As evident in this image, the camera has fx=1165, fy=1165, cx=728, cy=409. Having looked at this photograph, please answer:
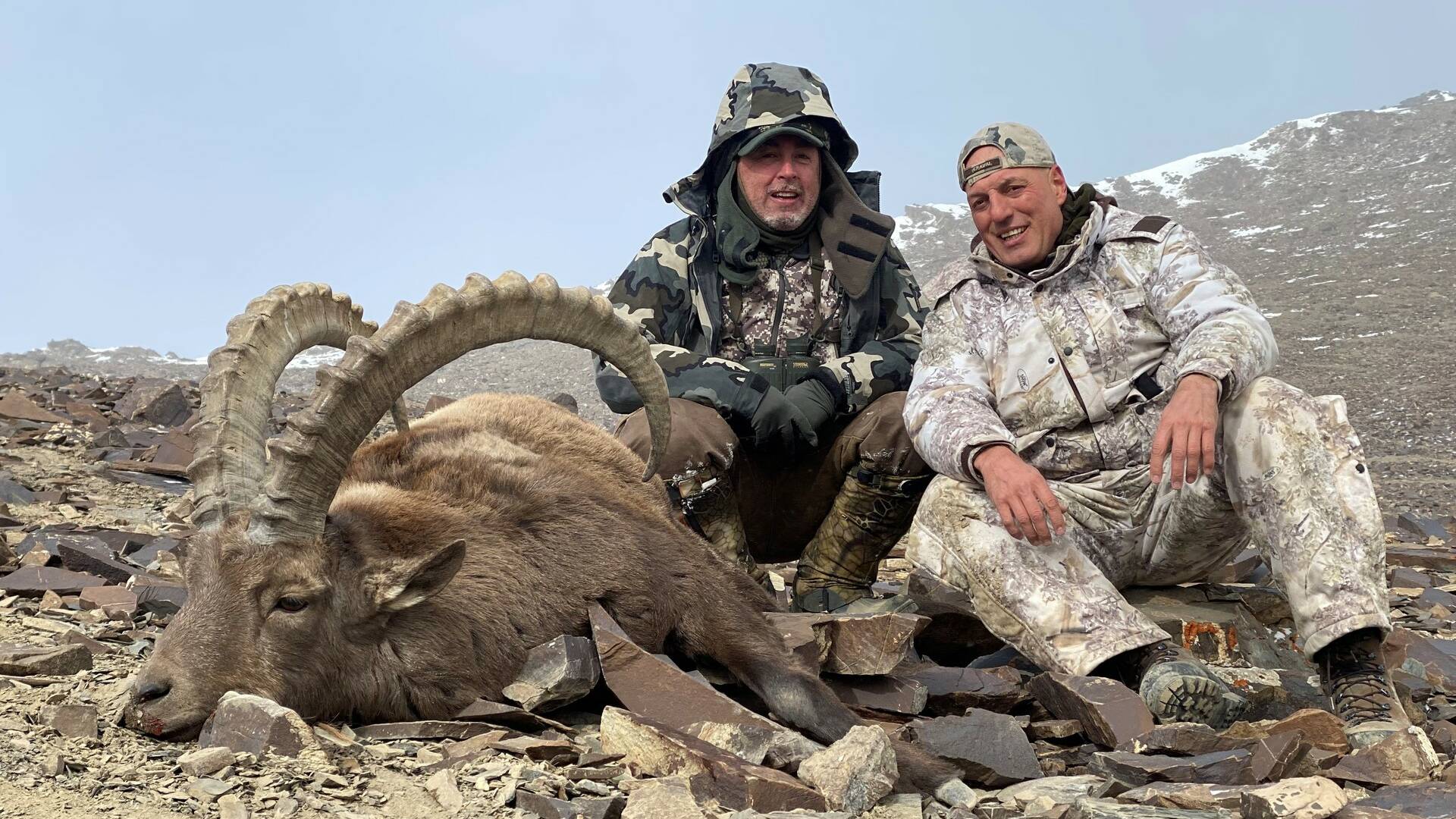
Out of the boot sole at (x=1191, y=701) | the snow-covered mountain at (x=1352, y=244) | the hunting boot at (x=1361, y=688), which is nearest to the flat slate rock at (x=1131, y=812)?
the boot sole at (x=1191, y=701)

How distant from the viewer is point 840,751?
3686 millimetres

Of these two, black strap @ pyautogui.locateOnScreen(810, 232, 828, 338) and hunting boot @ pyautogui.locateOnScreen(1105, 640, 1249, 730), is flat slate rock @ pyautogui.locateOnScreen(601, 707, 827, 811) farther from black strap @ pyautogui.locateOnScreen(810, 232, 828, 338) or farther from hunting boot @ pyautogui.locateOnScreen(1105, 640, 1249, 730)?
black strap @ pyautogui.locateOnScreen(810, 232, 828, 338)

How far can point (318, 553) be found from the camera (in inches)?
161

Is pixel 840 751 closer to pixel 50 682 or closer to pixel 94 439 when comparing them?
pixel 50 682

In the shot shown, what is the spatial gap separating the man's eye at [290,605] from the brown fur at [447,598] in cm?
2

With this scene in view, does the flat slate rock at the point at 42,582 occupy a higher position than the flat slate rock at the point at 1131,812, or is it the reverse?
the flat slate rock at the point at 42,582

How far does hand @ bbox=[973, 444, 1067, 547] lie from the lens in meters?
4.85

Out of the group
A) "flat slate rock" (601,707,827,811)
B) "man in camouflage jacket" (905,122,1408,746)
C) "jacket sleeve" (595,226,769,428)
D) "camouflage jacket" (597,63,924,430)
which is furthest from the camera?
"camouflage jacket" (597,63,924,430)

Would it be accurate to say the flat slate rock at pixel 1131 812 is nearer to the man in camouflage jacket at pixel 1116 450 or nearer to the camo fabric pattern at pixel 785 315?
the man in camouflage jacket at pixel 1116 450

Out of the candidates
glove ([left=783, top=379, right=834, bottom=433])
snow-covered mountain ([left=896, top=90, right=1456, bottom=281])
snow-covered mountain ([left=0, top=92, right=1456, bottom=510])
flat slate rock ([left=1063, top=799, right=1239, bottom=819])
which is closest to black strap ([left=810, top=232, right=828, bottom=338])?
glove ([left=783, top=379, right=834, bottom=433])

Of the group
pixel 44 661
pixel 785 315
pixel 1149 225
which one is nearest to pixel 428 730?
pixel 44 661

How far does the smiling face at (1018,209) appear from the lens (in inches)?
224

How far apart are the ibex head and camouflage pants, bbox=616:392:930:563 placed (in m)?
1.92

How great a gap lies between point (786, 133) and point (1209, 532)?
321 centimetres
